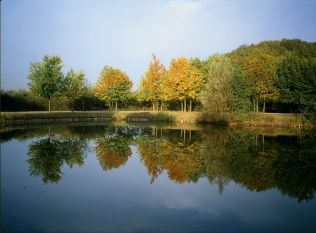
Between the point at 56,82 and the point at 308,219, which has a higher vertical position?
the point at 56,82

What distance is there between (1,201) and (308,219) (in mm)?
12016

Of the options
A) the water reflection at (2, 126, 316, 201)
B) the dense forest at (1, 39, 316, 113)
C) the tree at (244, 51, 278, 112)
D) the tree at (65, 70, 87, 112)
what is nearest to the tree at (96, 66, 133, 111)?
the dense forest at (1, 39, 316, 113)

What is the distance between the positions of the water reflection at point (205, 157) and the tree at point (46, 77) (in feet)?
79.8

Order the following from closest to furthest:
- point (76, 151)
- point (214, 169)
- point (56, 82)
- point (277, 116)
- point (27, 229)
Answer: point (27, 229)
point (214, 169)
point (76, 151)
point (277, 116)
point (56, 82)

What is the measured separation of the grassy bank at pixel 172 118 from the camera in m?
51.1

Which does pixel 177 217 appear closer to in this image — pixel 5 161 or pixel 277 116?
pixel 5 161

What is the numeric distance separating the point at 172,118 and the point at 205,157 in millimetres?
36543

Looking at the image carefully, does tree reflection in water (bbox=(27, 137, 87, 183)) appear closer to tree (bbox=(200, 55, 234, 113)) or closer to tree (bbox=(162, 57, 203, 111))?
tree (bbox=(200, 55, 234, 113))

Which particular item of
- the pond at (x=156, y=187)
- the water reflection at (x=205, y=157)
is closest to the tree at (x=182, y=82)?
the water reflection at (x=205, y=157)

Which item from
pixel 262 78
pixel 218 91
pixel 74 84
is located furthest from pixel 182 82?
pixel 74 84

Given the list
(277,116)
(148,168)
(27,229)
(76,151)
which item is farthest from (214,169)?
(277,116)

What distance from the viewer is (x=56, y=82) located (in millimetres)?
60906

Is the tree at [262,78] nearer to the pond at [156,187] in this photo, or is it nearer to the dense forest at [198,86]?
the dense forest at [198,86]

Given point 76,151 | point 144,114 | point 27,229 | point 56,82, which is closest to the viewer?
point 27,229
